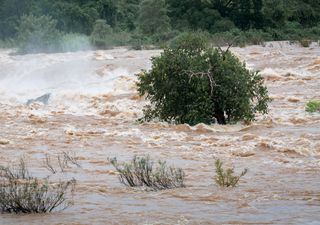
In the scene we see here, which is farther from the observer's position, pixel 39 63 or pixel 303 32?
pixel 303 32

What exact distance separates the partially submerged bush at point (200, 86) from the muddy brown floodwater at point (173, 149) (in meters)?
0.48

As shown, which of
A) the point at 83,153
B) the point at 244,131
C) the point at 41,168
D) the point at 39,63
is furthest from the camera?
the point at 39,63

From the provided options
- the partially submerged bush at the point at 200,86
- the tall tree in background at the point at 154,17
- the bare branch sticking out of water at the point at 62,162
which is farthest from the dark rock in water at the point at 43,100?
the tall tree in background at the point at 154,17

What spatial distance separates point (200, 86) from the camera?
13.7 meters

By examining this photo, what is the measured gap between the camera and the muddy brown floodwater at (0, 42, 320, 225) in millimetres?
6477

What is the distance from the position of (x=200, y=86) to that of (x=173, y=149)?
8.93ft

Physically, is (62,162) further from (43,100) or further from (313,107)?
(43,100)

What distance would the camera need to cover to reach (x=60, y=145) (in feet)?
40.2

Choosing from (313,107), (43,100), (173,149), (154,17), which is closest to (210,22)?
(154,17)

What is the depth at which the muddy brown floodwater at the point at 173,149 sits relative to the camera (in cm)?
648

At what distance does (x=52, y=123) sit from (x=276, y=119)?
5470 mm

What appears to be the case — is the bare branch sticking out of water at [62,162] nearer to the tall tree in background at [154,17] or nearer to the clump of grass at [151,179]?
the clump of grass at [151,179]

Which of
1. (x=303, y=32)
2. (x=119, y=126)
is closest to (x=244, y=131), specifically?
(x=119, y=126)

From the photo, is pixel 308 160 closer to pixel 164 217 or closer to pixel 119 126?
pixel 164 217
